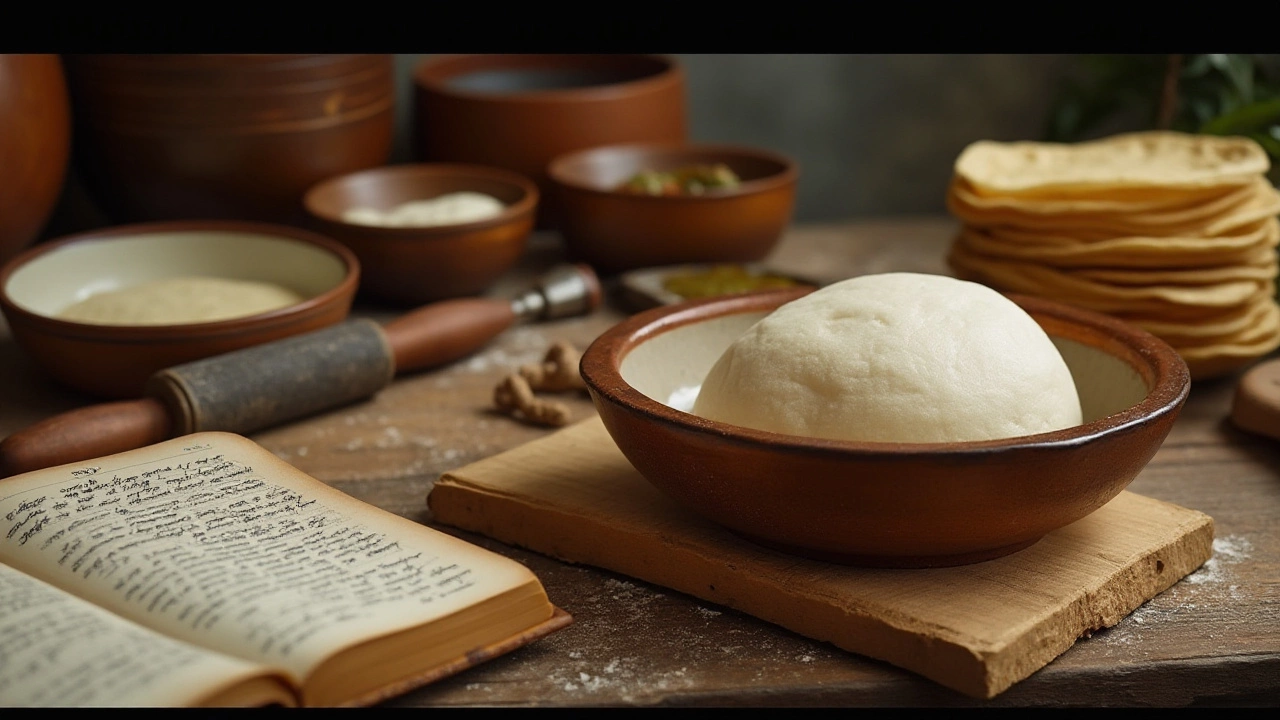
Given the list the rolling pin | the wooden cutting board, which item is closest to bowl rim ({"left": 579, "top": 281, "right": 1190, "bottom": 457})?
the wooden cutting board

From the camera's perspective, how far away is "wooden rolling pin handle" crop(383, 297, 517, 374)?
143 cm

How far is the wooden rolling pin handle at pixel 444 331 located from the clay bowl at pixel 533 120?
1.31 ft

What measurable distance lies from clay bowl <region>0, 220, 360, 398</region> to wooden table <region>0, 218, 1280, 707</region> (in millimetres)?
86

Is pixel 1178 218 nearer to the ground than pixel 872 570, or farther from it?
farther from it

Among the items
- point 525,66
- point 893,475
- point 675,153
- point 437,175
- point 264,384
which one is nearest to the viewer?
point 893,475

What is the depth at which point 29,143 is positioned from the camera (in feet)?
4.97

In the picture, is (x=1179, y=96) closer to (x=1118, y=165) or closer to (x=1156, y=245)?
(x=1118, y=165)

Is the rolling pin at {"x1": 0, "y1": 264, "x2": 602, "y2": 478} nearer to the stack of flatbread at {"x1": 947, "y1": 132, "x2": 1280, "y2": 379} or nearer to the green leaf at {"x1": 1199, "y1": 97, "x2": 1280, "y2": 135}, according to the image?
the stack of flatbread at {"x1": 947, "y1": 132, "x2": 1280, "y2": 379}

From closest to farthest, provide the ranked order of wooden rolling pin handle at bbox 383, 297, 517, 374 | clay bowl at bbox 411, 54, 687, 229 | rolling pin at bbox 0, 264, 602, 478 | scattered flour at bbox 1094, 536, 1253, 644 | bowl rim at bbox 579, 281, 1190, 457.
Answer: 1. bowl rim at bbox 579, 281, 1190, 457
2. scattered flour at bbox 1094, 536, 1253, 644
3. rolling pin at bbox 0, 264, 602, 478
4. wooden rolling pin handle at bbox 383, 297, 517, 374
5. clay bowl at bbox 411, 54, 687, 229

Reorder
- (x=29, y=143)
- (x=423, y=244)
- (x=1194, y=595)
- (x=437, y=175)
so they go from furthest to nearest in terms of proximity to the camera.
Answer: (x=437, y=175)
(x=423, y=244)
(x=29, y=143)
(x=1194, y=595)

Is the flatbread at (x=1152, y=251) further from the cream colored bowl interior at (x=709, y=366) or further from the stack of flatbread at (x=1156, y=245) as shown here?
the cream colored bowl interior at (x=709, y=366)

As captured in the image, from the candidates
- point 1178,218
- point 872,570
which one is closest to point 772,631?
point 872,570

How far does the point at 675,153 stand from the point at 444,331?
2.16 ft
